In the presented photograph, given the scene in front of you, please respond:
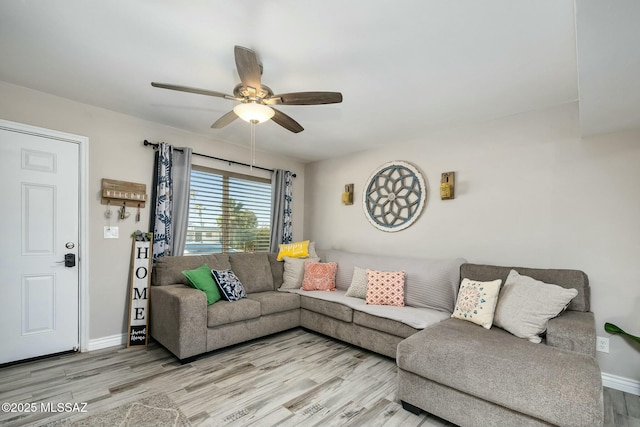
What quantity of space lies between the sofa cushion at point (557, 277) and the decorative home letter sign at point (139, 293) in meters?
3.36

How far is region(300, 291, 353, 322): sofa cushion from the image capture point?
3.09 m

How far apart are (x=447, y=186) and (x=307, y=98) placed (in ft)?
6.66

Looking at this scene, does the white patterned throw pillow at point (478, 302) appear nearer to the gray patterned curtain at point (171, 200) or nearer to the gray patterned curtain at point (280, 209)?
the gray patterned curtain at point (280, 209)

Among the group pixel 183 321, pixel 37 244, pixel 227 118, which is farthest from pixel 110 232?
pixel 227 118

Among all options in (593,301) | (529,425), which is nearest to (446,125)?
(593,301)

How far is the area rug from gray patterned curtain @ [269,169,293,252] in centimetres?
267

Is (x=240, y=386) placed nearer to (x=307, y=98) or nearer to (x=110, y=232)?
(x=110, y=232)

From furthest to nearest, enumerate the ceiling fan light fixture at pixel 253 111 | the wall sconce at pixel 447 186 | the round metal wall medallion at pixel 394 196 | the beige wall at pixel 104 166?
the round metal wall medallion at pixel 394 196 → the wall sconce at pixel 447 186 → the beige wall at pixel 104 166 → the ceiling fan light fixture at pixel 253 111

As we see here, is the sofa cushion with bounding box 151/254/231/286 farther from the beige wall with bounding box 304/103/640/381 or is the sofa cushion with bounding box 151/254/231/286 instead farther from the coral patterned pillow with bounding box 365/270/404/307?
the beige wall with bounding box 304/103/640/381

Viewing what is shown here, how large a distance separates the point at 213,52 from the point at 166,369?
261cm

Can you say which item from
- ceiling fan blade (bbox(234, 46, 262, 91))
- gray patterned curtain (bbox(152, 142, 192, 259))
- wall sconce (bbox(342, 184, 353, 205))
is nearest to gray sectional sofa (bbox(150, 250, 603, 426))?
gray patterned curtain (bbox(152, 142, 192, 259))

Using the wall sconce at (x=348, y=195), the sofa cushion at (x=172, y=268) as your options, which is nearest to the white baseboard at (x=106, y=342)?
the sofa cushion at (x=172, y=268)

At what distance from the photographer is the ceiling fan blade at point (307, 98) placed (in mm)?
1988

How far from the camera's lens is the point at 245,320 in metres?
3.08
